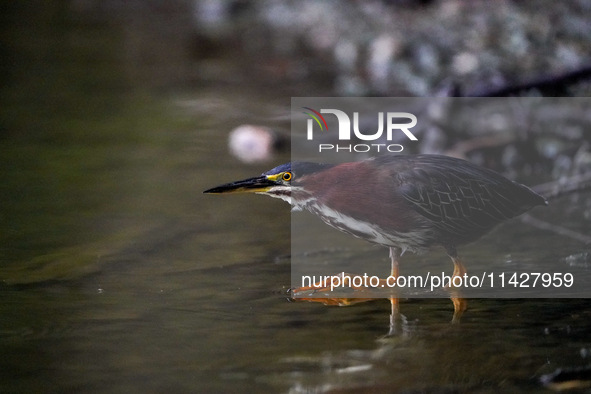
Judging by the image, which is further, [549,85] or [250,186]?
[549,85]

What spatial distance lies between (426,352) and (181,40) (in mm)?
6069

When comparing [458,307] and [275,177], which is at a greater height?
[275,177]

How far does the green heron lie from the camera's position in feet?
8.79

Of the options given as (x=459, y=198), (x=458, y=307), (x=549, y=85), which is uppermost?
(x=549, y=85)

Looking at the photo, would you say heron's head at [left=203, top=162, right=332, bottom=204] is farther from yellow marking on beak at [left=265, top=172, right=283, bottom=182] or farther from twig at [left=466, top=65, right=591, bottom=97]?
twig at [left=466, top=65, right=591, bottom=97]

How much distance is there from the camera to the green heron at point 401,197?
8.79ft

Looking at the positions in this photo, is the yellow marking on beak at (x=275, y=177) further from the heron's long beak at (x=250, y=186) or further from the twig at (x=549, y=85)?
the twig at (x=549, y=85)

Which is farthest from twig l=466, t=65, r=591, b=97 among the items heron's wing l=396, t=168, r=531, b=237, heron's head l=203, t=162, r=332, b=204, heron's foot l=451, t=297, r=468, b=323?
heron's head l=203, t=162, r=332, b=204

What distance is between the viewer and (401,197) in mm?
2689

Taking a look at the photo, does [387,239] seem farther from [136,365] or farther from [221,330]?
[136,365]

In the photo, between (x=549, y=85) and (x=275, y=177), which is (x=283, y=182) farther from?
(x=549, y=85)

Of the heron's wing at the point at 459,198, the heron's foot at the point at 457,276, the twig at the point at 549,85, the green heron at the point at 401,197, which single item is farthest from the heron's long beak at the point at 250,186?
the twig at the point at 549,85

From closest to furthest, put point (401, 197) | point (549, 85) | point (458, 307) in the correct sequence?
point (401, 197)
point (458, 307)
point (549, 85)

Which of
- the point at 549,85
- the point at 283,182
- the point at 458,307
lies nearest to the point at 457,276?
the point at 458,307
